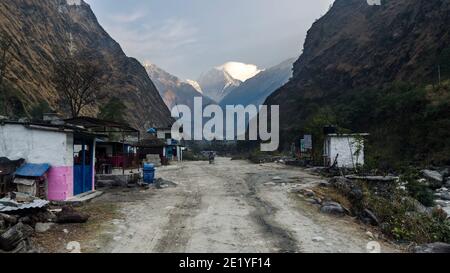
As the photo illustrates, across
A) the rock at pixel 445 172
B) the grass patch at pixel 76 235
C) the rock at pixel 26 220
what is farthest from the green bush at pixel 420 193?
the rock at pixel 26 220

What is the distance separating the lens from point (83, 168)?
54.6 feet

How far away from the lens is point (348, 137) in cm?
2786

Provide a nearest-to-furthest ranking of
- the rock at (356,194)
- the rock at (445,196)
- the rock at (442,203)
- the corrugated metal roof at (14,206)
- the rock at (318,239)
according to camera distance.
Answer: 1. the rock at (318,239)
2. the corrugated metal roof at (14,206)
3. the rock at (356,194)
4. the rock at (442,203)
5. the rock at (445,196)

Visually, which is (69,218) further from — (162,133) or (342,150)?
(162,133)

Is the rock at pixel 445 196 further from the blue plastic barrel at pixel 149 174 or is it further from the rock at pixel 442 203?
the blue plastic barrel at pixel 149 174

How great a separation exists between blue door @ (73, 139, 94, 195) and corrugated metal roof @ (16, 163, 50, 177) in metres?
2.06

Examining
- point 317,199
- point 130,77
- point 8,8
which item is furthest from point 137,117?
point 317,199

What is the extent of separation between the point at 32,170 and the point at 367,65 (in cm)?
6633

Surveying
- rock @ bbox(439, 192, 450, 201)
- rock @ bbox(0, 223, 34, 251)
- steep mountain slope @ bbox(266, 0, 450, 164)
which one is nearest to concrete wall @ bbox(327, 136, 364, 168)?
steep mountain slope @ bbox(266, 0, 450, 164)

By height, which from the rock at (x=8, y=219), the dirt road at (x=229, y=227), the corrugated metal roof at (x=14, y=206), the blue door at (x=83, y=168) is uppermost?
the blue door at (x=83, y=168)

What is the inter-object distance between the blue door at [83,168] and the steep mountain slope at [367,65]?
21.3 m

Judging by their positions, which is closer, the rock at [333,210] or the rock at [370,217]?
the rock at [370,217]

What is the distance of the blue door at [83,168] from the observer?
52.4 feet
